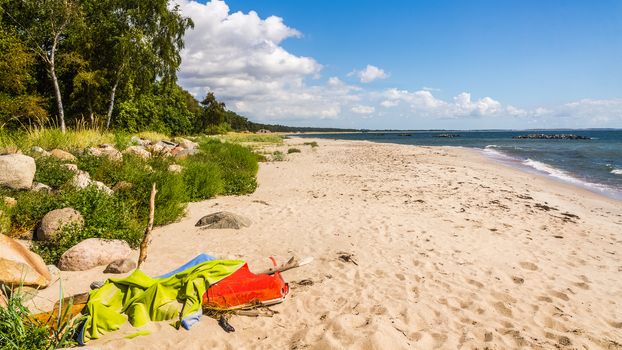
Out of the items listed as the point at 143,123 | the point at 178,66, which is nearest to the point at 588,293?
the point at 178,66

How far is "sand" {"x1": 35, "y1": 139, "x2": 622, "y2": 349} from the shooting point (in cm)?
388

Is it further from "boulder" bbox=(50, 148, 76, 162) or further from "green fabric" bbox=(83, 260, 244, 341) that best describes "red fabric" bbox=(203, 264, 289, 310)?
"boulder" bbox=(50, 148, 76, 162)

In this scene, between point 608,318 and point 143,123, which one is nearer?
point 608,318

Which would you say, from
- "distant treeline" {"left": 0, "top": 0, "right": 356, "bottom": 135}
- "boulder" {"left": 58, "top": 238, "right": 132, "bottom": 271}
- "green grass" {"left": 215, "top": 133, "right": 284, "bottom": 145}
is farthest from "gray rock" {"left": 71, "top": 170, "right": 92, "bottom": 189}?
"green grass" {"left": 215, "top": 133, "right": 284, "bottom": 145}

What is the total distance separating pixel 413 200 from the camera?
11.0 m

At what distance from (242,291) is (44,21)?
23.4 meters

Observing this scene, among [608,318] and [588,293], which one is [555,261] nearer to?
[588,293]

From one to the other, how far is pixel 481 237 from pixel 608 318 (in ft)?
10.3

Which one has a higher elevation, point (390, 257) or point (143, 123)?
point (143, 123)

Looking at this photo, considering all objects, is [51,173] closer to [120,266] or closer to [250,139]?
[120,266]

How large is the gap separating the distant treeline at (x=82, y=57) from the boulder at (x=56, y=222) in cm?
1294

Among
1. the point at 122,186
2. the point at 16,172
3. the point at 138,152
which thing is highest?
the point at 138,152

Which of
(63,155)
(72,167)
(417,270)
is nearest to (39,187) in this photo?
(72,167)

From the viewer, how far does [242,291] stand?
4.38 m
